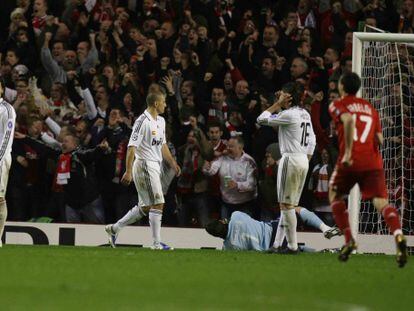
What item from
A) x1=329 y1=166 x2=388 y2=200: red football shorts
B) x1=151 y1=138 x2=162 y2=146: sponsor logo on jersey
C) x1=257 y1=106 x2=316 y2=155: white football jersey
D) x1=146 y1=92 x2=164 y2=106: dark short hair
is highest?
x1=146 y1=92 x2=164 y2=106: dark short hair

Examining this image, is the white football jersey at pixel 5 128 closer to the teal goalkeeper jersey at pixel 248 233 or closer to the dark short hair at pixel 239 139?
the teal goalkeeper jersey at pixel 248 233

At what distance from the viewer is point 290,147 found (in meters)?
14.6

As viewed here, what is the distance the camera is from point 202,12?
20.3 meters

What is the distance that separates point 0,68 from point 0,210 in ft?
17.6

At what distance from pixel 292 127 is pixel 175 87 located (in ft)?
15.7

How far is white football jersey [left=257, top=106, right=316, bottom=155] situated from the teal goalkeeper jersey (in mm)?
1795

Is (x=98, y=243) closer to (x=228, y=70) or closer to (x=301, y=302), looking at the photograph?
(x=228, y=70)

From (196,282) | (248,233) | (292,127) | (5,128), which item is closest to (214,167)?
(248,233)

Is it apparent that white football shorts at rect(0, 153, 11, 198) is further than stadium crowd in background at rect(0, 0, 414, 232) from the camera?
No

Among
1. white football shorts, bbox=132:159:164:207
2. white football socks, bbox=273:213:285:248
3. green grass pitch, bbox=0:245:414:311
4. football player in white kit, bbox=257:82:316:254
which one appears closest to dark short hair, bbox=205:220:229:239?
white football shorts, bbox=132:159:164:207

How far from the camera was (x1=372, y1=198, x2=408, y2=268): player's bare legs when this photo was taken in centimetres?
1088

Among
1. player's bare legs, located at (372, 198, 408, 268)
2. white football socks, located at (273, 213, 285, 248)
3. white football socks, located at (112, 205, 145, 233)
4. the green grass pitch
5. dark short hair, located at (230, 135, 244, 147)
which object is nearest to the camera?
the green grass pitch

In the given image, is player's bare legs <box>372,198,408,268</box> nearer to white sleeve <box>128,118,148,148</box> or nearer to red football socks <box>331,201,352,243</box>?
red football socks <box>331,201,352,243</box>

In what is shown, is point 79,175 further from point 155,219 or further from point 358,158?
point 358,158
